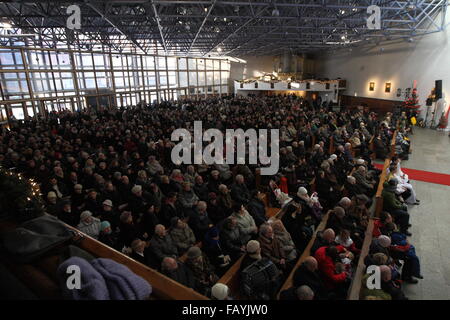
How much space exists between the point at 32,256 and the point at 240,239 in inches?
113

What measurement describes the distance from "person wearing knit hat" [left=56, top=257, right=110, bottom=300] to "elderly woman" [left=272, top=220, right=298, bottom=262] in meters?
2.87

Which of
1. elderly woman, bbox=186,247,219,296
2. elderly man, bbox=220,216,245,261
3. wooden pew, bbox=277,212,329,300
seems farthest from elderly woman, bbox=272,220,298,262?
elderly woman, bbox=186,247,219,296

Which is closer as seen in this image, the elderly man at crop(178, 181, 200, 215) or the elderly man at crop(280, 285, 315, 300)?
the elderly man at crop(280, 285, 315, 300)

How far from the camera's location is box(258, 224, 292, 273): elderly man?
3820 millimetres

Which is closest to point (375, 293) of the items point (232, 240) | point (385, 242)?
point (385, 242)

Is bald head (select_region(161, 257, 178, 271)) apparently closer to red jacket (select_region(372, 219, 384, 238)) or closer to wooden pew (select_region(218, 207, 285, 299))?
wooden pew (select_region(218, 207, 285, 299))

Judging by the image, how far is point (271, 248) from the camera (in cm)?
383

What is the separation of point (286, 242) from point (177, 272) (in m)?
1.70

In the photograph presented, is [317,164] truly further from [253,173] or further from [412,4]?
[412,4]

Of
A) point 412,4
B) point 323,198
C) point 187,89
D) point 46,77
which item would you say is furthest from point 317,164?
point 187,89

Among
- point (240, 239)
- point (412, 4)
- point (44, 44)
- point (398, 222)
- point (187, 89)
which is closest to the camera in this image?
point (240, 239)

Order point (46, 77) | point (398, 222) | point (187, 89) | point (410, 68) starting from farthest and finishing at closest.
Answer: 1. point (187, 89)
2. point (46, 77)
3. point (410, 68)
4. point (398, 222)
